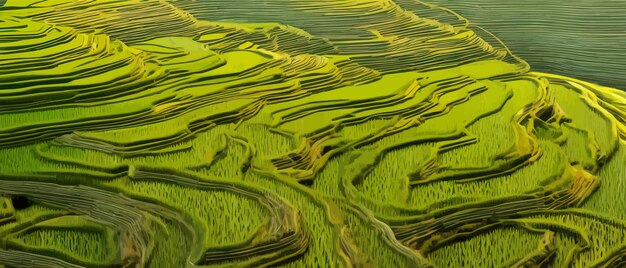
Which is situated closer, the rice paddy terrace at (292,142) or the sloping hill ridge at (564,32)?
the rice paddy terrace at (292,142)

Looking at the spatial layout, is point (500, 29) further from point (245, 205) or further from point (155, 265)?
point (155, 265)

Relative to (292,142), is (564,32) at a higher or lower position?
higher

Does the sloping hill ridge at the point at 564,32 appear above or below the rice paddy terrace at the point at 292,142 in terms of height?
above

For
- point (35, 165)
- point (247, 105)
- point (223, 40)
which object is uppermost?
point (223, 40)

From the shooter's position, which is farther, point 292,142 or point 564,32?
point 564,32

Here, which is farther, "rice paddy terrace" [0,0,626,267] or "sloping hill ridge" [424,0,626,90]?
"sloping hill ridge" [424,0,626,90]

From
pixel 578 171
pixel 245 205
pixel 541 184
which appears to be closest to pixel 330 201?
pixel 245 205

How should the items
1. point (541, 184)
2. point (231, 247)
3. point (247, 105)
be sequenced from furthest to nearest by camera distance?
point (247, 105) < point (541, 184) < point (231, 247)

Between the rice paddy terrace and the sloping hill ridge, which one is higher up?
the sloping hill ridge
